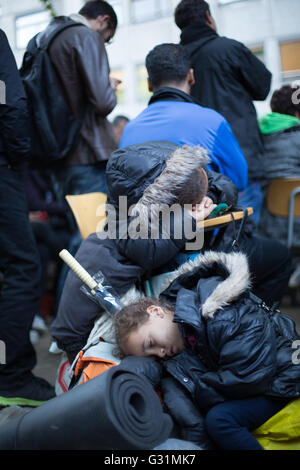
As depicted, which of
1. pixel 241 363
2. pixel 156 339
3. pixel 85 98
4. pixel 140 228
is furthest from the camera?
pixel 85 98

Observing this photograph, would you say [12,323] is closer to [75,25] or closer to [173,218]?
[173,218]

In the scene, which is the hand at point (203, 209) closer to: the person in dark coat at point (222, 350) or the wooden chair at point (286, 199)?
the person in dark coat at point (222, 350)

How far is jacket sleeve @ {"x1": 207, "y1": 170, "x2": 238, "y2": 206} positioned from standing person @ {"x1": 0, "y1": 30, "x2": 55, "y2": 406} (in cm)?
92

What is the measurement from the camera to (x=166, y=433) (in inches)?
50.3

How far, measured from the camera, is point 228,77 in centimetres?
293

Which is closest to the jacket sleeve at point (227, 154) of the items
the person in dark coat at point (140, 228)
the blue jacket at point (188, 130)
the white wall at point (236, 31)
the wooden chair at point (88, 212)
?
the blue jacket at point (188, 130)

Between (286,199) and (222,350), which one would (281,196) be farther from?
(222,350)

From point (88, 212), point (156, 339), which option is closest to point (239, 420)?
point (156, 339)

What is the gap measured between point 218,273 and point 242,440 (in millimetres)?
544


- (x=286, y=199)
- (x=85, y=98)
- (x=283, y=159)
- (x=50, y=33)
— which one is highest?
(x=50, y=33)

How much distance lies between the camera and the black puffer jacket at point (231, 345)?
1466 millimetres

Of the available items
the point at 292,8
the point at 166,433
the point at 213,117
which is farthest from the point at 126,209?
the point at 292,8

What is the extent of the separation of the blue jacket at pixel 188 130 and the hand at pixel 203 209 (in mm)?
401

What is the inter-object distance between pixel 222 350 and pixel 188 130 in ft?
3.60
